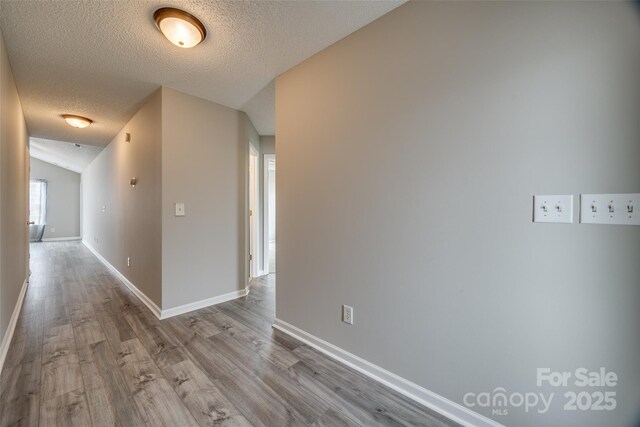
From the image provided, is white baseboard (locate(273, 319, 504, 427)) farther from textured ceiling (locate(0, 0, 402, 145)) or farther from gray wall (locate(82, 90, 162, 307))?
textured ceiling (locate(0, 0, 402, 145))

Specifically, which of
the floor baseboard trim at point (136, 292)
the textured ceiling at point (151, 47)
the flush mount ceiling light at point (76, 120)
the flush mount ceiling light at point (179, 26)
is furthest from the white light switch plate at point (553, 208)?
Result: the flush mount ceiling light at point (76, 120)

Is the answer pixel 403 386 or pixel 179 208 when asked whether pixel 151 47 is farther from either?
pixel 403 386

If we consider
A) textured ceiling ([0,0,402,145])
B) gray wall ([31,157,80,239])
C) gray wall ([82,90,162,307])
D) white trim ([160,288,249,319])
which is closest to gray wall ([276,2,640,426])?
textured ceiling ([0,0,402,145])

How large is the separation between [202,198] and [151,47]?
1.38m

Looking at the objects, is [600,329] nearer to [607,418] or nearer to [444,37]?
[607,418]

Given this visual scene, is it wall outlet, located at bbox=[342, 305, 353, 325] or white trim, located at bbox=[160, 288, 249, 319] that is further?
white trim, located at bbox=[160, 288, 249, 319]

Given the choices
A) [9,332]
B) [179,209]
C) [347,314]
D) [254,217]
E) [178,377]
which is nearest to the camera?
[178,377]

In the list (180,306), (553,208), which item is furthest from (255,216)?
(553,208)

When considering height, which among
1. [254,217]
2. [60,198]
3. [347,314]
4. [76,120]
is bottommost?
[347,314]

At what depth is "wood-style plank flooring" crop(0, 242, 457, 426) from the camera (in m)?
1.31

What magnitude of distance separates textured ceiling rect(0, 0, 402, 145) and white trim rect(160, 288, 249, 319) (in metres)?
2.22

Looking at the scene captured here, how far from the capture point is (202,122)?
2.71 meters

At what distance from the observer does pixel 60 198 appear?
327 inches

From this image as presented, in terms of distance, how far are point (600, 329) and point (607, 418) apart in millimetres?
360
